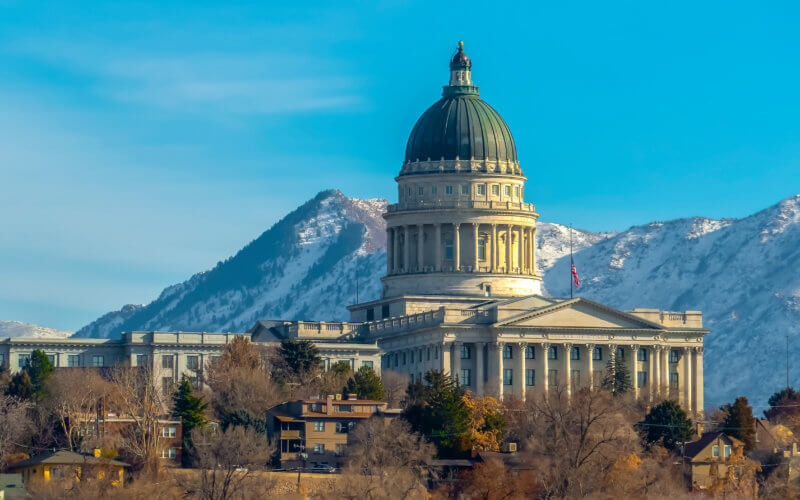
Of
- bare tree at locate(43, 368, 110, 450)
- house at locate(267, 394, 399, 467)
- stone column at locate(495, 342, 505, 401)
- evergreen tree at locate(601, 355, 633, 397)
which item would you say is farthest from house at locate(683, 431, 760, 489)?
bare tree at locate(43, 368, 110, 450)

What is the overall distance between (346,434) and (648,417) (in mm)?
24907

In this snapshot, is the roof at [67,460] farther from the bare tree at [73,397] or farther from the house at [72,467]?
the bare tree at [73,397]

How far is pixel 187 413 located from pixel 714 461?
36961mm

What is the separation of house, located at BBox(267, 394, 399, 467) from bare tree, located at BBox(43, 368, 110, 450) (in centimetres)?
1351

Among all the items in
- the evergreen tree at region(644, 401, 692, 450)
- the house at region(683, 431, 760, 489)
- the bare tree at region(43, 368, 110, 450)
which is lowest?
the house at region(683, 431, 760, 489)

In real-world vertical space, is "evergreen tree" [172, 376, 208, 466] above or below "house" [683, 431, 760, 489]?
above

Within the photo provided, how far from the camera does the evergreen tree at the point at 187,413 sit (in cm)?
16538

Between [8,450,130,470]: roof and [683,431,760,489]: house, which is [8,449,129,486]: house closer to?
[8,450,130,470]: roof

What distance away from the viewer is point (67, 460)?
159 m

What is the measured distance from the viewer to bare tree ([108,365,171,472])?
161m

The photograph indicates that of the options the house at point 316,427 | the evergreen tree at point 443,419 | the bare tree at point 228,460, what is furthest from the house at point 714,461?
the bare tree at point 228,460

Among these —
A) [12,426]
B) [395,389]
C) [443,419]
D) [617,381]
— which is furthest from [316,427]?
[617,381]

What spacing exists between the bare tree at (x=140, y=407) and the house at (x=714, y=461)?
3714cm

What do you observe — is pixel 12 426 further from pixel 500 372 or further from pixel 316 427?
pixel 500 372
